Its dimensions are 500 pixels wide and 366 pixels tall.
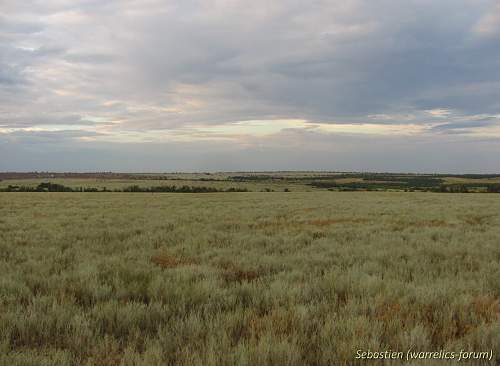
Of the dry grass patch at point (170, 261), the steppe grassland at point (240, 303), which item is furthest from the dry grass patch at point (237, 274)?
the dry grass patch at point (170, 261)

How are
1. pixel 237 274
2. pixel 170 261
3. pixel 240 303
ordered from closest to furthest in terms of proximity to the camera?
1. pixel 240 303
2. pixel 237 274
3. pixel 170 261

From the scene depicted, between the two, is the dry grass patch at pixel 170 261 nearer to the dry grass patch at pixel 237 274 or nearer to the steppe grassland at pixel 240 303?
the steppe grassland at pixel 240 303

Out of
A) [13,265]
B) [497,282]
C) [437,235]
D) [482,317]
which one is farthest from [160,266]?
[437,235]

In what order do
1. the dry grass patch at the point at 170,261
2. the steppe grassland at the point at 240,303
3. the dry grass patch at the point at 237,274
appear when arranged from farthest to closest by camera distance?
the dry grass patch at the point at 170,261 → the dry grass patch at the point at 237,274 → the steppe grassland at the point at 240,303

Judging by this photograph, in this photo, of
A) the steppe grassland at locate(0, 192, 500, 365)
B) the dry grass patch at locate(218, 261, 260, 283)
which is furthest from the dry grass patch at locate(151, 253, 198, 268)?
the dry grass patch at locate(218, 261, 260, 283)

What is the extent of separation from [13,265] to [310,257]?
5959 mm

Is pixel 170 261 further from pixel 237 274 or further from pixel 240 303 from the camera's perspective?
pixel 240 303

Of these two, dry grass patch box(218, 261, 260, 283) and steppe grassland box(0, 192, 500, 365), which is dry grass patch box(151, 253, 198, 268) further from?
dry grass patch box(218, 261, 260, 283)

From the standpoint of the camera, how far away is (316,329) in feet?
13.0

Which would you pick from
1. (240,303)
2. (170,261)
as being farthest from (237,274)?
(240,303)

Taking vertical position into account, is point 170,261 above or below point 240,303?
below

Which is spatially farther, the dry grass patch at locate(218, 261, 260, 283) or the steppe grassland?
the dry grass patch at locate(218, 261, 260, 283)

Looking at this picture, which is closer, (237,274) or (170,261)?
(237,274)

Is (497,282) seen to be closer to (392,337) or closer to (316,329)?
(392,337)
